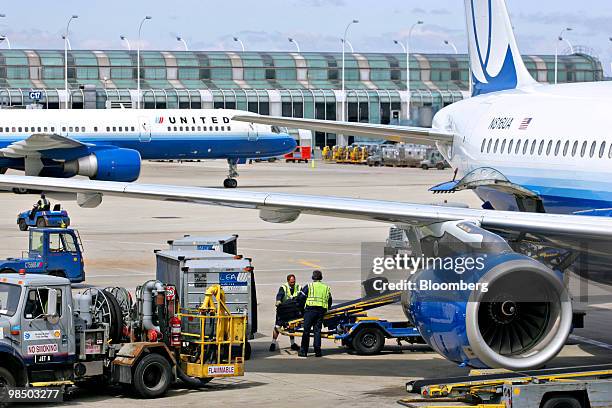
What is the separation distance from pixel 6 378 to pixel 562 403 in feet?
24.6

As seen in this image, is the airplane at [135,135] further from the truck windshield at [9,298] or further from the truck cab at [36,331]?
the truck cab at [36,331]

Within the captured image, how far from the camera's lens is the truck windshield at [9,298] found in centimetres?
1712

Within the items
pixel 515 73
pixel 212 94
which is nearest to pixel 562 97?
pixel 515 73

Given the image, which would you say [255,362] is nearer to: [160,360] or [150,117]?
[160,360]

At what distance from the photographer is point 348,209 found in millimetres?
16703

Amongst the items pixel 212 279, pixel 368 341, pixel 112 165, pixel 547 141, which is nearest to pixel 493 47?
pixel 547 141

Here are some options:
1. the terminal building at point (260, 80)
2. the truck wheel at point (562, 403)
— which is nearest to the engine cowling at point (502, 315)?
the truck wheel at point (562, 403)

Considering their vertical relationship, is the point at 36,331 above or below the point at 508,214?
below

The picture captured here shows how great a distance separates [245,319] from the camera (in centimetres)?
1825

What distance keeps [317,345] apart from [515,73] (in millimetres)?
9714

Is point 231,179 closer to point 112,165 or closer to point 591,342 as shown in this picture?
point 112,165

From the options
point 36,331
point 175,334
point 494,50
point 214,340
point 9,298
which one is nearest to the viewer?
point 36,331

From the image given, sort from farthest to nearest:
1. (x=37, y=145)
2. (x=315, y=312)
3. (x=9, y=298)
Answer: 1. (x=37, y=145)
2. (x=315, y=312)
3. (x=9, y=298)

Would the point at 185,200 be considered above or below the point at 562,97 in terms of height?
below
